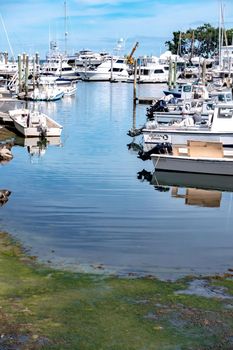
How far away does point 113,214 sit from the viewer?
18.9 m

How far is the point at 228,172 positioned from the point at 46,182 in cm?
756

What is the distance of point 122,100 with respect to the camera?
71.6 m

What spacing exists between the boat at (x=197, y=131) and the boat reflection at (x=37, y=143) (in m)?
6.29

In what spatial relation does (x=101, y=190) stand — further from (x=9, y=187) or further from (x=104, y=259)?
(x=104, y=259)

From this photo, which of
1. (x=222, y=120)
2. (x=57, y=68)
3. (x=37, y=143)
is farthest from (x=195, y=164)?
(x=57, y=68)

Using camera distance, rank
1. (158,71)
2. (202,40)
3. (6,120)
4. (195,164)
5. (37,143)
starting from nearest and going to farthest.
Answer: (195,164) < (37,143) < (6,120) < (158,71) < (202,40)

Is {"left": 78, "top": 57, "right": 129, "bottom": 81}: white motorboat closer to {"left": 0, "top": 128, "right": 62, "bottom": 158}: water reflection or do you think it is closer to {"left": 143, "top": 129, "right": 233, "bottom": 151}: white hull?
{"left": 0, "top": 128, "right": 62, "bottom": 158}: water reflection

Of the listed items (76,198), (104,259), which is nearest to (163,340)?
(104,259)

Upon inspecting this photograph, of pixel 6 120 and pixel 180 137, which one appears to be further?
pixel 6 120

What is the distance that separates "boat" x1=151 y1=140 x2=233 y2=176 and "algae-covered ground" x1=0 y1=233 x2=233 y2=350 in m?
12.8

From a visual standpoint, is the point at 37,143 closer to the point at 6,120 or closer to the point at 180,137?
the point at 6,120

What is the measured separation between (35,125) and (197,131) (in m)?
13.4

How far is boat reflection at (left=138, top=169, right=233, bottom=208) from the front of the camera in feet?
71.8

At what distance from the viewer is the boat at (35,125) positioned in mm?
37656
